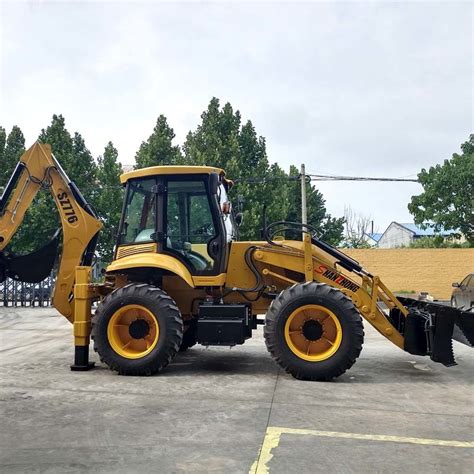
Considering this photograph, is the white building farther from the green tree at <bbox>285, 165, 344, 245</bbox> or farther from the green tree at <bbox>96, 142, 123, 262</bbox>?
the green tree at <bbox>96, 142, 123, 262</bbox>

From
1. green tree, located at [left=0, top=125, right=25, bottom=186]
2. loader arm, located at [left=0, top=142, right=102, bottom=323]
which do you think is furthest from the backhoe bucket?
green tree, located at [left=0, top=125, right=25, bottom=186]

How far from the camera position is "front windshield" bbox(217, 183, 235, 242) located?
24.0 ft

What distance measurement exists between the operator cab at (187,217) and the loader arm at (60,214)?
1.04 metres

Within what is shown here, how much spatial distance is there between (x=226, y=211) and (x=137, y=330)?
2065 millimetres

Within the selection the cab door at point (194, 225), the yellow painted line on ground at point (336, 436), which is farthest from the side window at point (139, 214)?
the yellow painted line on ground at point (336, 436)

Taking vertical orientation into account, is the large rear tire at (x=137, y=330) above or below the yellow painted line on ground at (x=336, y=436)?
above

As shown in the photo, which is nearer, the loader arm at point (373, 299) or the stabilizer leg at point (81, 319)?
the loader arm at point (373, 299)

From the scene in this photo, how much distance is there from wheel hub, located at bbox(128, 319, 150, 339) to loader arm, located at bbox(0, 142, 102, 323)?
1294mm

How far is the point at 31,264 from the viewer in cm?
810

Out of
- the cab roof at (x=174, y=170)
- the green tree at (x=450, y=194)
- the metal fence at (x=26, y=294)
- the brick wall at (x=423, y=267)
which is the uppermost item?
the green tree at (x=450, y=194)

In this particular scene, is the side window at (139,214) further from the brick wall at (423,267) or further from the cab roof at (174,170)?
the brick wall at (423,267)

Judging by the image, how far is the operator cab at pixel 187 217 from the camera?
7.23 metres

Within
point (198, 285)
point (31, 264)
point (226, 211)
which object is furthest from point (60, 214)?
point (226, 211)

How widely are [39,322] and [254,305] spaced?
29.6ft
